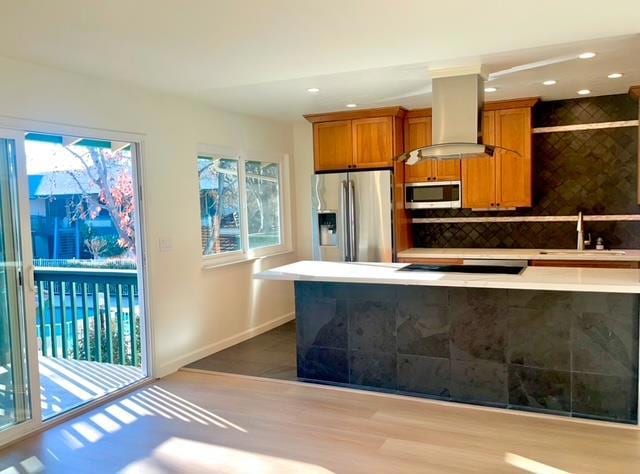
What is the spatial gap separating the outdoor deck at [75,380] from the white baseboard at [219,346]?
0.75ft

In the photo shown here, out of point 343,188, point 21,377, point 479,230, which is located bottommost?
point 21,377

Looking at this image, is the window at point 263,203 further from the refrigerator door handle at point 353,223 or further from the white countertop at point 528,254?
the white countertop at point 528,254

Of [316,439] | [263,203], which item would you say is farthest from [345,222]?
[316,439]

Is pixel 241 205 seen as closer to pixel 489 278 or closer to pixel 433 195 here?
pixel 433 195

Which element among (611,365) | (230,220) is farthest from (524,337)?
(230,220)

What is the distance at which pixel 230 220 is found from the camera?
18.4 ft

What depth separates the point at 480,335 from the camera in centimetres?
365

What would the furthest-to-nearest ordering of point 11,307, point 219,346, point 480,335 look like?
point 219,346 < point 480,335 < point 11,307

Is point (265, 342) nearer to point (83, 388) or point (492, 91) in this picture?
point (83, 388)

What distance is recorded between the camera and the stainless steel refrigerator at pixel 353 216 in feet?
18.1

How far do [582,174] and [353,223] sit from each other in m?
2.38

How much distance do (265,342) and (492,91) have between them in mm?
3309

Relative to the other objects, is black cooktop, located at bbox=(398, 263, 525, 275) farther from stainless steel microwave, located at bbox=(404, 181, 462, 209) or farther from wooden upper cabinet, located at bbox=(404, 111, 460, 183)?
wooden upper cabinet, located at bbox=(404, 111, 460, 183)

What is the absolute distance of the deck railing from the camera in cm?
480
